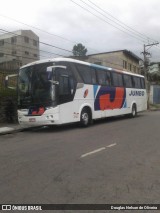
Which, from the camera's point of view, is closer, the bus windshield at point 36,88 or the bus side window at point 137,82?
the bus windshield at point 36,88

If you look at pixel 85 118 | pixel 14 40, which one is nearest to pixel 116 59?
pixel 14 40

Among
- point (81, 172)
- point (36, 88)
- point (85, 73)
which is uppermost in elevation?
point (85, 73)

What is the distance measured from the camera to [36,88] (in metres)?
14.0

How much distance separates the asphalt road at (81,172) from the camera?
5031 mm

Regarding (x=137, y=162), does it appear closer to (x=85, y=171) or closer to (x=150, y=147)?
(x=85, y=171)

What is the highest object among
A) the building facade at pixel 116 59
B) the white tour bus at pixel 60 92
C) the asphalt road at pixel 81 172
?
the building facade at pixel 116 59

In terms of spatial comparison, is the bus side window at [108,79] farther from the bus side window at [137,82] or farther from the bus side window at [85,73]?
the bus side window at [137,82]

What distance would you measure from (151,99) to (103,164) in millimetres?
41092

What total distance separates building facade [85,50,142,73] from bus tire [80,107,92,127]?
31.2m

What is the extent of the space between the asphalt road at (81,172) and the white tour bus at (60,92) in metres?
3.57

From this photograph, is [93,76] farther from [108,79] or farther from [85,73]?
[108,79]

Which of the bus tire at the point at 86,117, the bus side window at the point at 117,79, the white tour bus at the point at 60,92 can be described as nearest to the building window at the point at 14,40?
the bus side window at the point at 117,79

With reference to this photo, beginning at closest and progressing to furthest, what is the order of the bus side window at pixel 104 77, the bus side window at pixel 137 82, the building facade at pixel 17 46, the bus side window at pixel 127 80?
1. the bus side window at pixel 104 77
2. the bus side window at pixel 127 80
3. the bus side window at pixel 137 82
4. the building facade at pixel 17 46

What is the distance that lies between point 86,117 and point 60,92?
8.27ft
